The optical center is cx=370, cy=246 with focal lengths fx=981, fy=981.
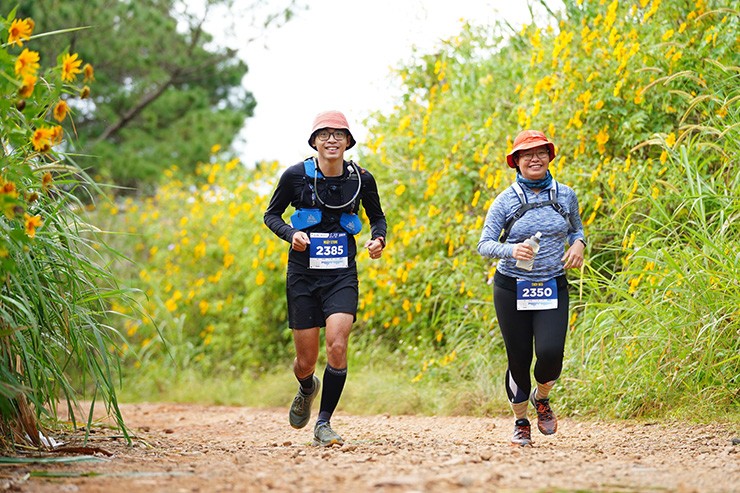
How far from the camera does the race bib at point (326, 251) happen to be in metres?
5.94

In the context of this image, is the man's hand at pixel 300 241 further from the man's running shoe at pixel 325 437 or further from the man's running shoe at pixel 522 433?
the man's running shoe at pixel 522 433

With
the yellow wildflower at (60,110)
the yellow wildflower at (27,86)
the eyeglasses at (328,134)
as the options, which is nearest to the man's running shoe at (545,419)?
the eyeglasses at (328,134)

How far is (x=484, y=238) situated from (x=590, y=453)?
1368mm

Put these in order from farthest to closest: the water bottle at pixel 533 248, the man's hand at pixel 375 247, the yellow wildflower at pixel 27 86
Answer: the man's hand at pixel 375 247
the water bottle at pixel 533 248
the yellow wildflower at pixel 27 86

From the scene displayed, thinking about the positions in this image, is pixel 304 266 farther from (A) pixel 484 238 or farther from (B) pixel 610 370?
(B) pixel 610 370

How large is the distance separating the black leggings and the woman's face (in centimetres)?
63

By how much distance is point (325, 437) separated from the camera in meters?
5.88

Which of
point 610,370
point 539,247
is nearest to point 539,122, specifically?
point 610,370


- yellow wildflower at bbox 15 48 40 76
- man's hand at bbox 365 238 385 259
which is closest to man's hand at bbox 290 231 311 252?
man's hand at bbox 365 238 385 259

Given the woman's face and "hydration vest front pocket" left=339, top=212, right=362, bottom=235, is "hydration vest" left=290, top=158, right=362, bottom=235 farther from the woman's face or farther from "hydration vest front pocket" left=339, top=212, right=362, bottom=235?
the woman's face

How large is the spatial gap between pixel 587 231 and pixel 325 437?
11.2ft

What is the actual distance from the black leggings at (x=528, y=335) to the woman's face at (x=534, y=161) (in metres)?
0.63

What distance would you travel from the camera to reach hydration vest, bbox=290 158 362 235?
5965 mm

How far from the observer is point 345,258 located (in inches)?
Result: 236
